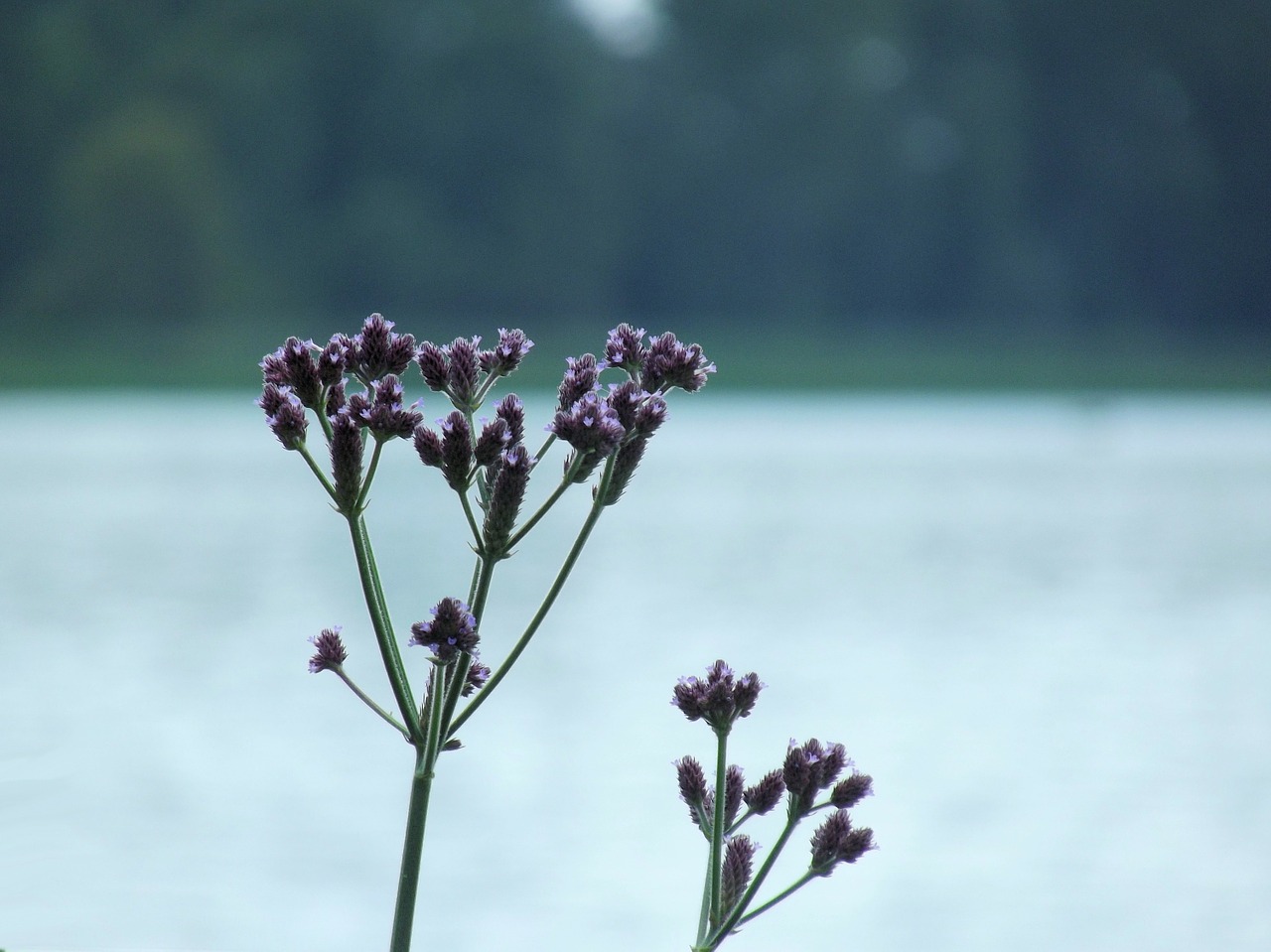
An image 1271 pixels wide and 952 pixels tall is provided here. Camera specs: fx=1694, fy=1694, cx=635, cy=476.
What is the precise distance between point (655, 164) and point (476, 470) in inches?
1398

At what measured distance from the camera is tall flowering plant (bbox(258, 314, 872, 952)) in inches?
49.1

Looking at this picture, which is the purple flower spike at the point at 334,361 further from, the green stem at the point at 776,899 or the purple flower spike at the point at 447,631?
the green stem at the point at 776,899

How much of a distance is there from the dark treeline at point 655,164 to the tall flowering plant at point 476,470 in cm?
2841

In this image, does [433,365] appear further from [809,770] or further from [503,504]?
[809,770]

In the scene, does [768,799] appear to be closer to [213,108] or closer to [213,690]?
[213,690]

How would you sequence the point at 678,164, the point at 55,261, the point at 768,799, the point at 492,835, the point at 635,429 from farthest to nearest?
the point at 678,164 → the point at 55,261 → the point at 492,835 → the point at 768,799 → the point at 635,429

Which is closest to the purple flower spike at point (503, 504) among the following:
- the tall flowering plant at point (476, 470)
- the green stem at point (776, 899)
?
the tall flowering plant at point (476, 470)

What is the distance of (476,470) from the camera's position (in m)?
1.32

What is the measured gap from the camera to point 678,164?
3591cm

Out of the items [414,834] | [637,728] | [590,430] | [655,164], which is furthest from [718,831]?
[655,164]

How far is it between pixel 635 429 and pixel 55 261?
3162 cm

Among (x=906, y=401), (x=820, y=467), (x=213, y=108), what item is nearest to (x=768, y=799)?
(x=820, y=467)

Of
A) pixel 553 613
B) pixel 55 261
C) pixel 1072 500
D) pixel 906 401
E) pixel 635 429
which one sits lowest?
pixel 635 429

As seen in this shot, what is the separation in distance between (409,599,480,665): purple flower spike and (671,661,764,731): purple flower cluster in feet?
0.65
